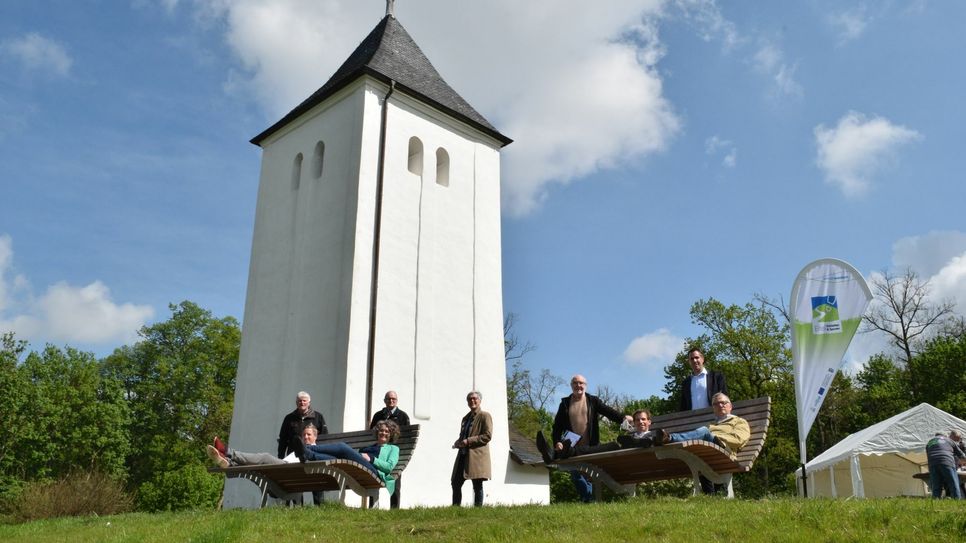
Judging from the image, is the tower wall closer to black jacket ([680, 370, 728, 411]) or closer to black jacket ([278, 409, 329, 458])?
black jacket ([278, 409, 329, 458])

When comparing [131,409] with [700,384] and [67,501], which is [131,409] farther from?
[700,384]

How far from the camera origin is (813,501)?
22.4 feet

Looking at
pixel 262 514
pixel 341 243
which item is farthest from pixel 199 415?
pixel 262 514

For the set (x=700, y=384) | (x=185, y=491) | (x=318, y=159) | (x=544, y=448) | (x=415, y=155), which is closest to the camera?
(x=544, y=448)

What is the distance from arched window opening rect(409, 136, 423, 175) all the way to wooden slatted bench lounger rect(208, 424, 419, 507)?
9.58 metres

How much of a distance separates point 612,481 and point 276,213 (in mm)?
12905

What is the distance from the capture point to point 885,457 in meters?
27.5

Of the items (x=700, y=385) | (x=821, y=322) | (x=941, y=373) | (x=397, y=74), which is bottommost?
(x=700, y=385)

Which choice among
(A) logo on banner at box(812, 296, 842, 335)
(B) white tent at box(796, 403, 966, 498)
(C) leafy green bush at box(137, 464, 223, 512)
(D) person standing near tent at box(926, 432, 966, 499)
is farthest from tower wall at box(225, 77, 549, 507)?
(C) leafy green bush at box(137, 464, 223, 512)

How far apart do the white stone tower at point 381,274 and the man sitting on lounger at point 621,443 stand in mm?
7314

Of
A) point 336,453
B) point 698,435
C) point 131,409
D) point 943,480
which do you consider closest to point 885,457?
point 943,480

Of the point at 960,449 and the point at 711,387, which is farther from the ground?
the point at 711,387

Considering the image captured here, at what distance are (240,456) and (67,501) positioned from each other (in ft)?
35.9

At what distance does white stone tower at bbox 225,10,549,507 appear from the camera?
1648 centimetres
